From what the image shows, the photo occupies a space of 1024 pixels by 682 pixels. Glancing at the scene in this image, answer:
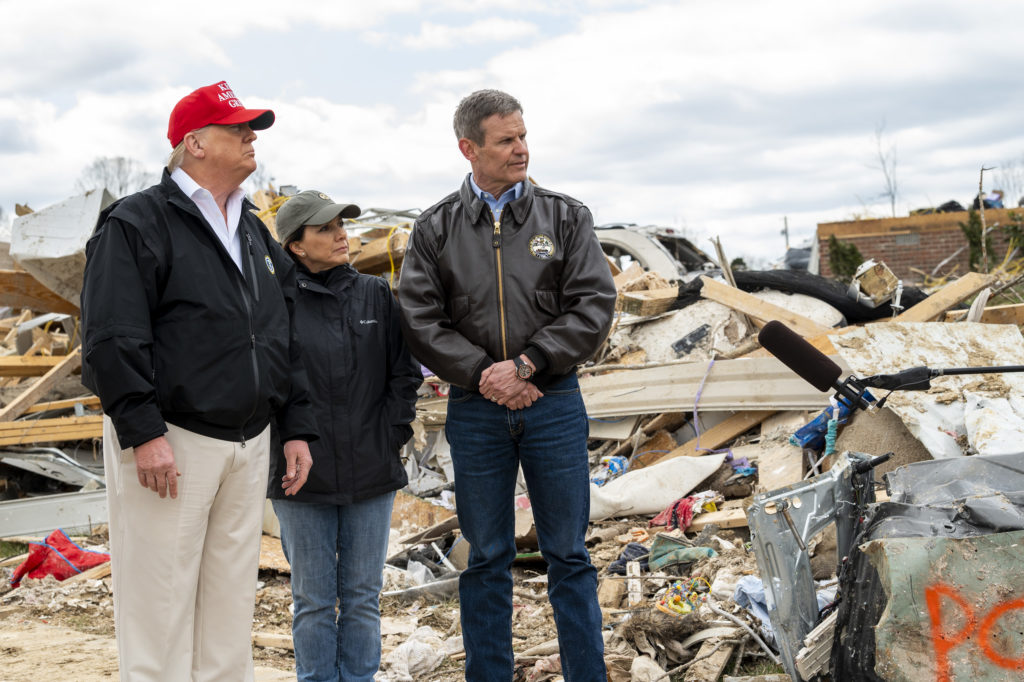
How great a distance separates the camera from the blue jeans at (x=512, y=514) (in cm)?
352

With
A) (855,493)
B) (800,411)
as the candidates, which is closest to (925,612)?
(855,493)

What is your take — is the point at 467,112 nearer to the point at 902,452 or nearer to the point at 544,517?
the point at 544,517

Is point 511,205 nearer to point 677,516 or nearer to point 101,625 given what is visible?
point 677,516

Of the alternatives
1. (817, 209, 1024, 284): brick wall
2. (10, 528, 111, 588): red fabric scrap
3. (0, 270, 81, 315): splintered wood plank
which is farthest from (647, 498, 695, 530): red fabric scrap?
(817, 209, 1024, 284): brick wall

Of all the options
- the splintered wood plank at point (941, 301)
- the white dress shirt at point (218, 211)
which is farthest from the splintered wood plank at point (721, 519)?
the white dress shirt at point (218, 211)

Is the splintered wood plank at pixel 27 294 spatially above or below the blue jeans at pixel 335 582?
above

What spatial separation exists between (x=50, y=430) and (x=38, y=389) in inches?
24.2

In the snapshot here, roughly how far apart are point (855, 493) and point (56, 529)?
749cm

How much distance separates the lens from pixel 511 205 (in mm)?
3633

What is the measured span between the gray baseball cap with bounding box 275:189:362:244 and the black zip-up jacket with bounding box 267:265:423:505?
177 millimetres

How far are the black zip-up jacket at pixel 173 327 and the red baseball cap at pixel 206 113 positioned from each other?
185mm

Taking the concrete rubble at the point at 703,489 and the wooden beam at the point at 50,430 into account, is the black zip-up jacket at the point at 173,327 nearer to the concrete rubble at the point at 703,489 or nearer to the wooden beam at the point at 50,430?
the concrete rubble at the point at 703,489

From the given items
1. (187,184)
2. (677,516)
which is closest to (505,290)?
(187,184)

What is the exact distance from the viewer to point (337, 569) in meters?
3.72
